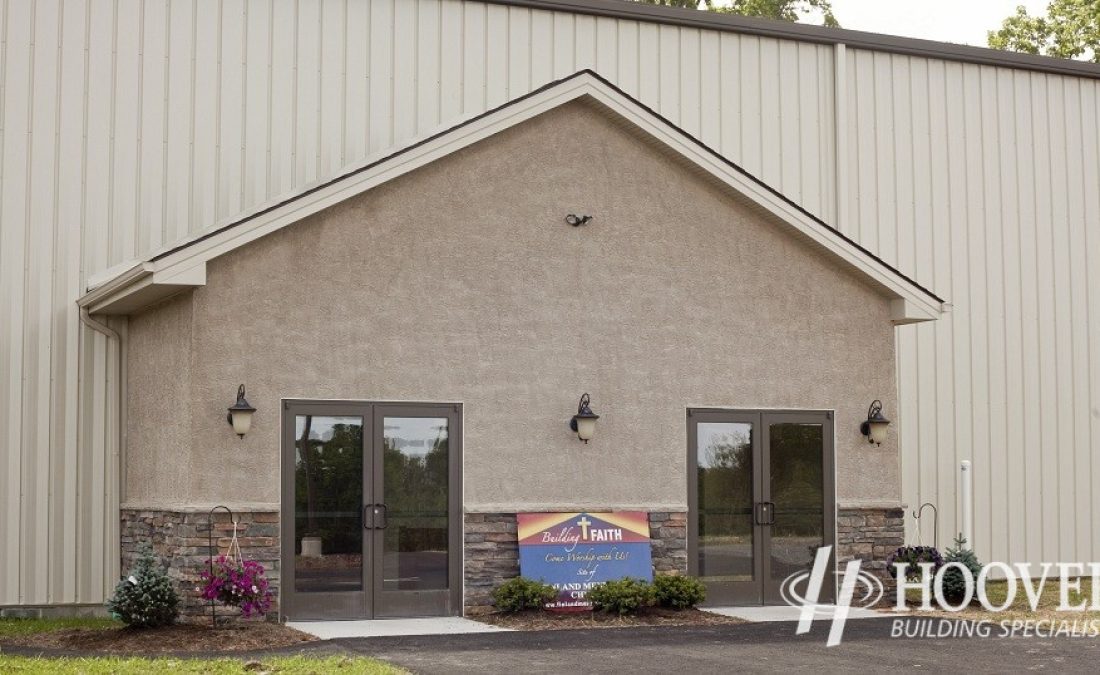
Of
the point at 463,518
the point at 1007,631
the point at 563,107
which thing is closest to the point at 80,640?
the point at 463,518

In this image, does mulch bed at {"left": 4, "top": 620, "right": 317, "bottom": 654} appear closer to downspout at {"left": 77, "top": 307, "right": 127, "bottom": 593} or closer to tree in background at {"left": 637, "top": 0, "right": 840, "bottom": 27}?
downspout at {"left": 77, "top": 307, "right": 127, "bottom": 593}

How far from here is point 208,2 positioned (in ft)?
58.0

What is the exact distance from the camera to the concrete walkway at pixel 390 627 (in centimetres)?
1374

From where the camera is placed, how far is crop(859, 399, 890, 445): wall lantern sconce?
17.1m

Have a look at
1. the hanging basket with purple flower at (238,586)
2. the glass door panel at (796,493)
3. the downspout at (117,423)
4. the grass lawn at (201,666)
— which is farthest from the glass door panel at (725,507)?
the downspout at (117,423)

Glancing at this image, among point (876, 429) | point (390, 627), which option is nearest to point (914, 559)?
point (876, 429)

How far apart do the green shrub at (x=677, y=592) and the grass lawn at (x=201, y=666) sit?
4.46m

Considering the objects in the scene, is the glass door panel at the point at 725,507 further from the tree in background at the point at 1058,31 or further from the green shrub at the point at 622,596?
the tree in background at the point at 1058,31

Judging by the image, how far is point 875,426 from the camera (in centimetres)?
1711

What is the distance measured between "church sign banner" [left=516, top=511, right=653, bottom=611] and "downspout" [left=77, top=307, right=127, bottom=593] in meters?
4.71

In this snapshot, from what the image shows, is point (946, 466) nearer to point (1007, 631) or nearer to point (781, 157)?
point (781, 157)

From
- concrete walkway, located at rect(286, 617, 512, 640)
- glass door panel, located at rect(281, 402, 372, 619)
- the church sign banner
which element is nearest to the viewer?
concrete walkway, located at rect(286, 617, 512, 640)

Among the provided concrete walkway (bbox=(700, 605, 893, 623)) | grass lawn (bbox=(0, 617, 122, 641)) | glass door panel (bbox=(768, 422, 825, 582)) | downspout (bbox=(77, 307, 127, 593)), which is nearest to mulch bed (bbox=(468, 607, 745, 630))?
concrete walkway (bbox=(700, 605, 893, 623))

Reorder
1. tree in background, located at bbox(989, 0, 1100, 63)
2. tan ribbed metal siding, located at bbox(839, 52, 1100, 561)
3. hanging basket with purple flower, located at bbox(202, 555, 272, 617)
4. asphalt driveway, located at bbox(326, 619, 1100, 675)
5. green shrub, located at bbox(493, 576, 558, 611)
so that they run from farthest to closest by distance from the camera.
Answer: tree in background, located at bbox(989, 0, 1100, 63) → tan ribbed metal siding, located at bbox(839, 52, 1100, 561) → green shrub, located at bbox(493, 576, 558, 611) → hanging basket with purple flower, located at bbox(202, 555, 272, 617) → asphalt driveway, located at bbox(326, 619, 1100, 675)
